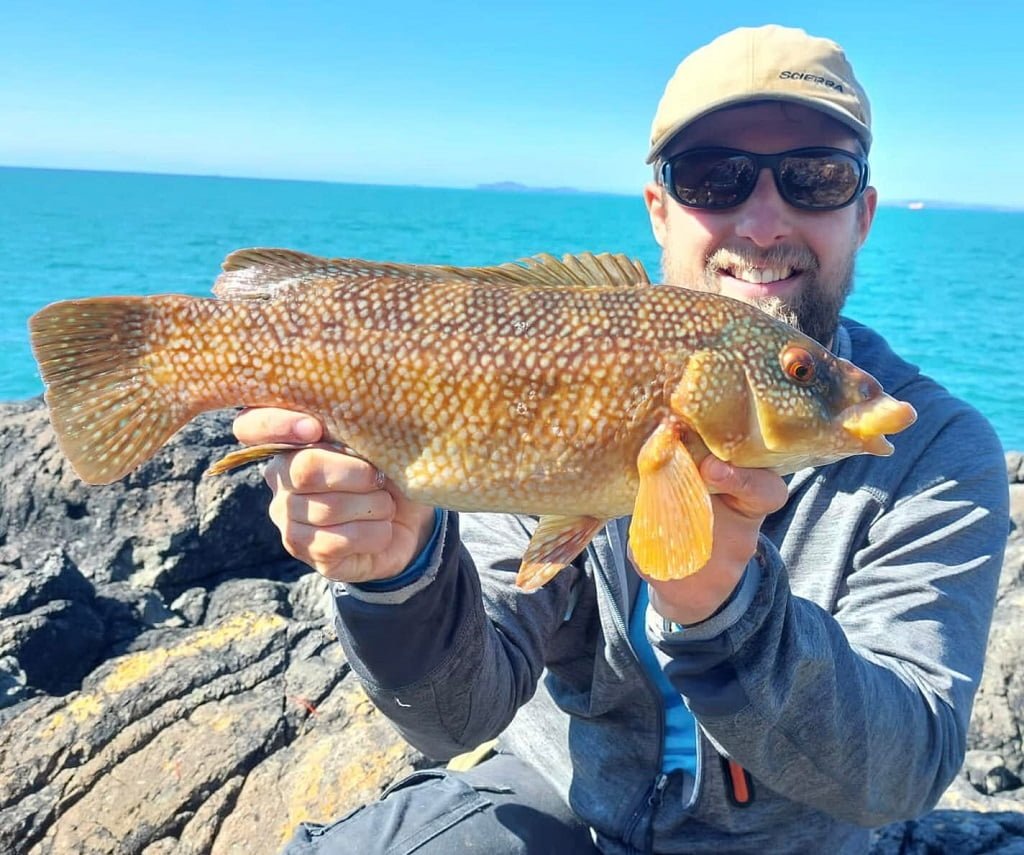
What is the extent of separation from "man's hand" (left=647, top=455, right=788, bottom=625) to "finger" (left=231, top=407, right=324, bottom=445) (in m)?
1.15

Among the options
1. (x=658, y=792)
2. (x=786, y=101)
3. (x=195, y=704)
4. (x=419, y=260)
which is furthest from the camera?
(x=419, y=260)

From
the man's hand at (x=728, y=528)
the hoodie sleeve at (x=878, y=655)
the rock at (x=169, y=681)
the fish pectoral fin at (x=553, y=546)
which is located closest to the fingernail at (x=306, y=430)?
the fish pectoral fin at (x=553, y=546)

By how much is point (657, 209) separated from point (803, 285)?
3.31ft

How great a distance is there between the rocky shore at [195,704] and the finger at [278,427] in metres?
2.69

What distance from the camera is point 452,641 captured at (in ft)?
10.0

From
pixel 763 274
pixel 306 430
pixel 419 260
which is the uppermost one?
pixel 763 274

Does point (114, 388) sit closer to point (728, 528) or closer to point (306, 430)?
point (306, 430)

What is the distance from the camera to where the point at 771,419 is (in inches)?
105

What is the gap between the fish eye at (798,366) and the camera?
2.73 m

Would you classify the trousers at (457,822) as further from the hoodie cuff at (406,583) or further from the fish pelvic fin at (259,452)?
the fish pelvic fin at (259,452)

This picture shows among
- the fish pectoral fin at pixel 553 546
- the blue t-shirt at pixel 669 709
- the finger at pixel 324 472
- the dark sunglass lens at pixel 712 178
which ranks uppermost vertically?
the dark sunglass lens at pixel 712 178

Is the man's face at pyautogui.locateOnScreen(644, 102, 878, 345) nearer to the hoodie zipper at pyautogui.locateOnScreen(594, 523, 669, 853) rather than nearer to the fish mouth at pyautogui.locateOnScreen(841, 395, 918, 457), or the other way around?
the fish mouth at pyautogui.locateOnScreen(841, 395, 918, 457)

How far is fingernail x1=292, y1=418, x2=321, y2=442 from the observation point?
267cm

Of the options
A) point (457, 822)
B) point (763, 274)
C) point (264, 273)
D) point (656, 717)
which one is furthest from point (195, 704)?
point (763, 274)
